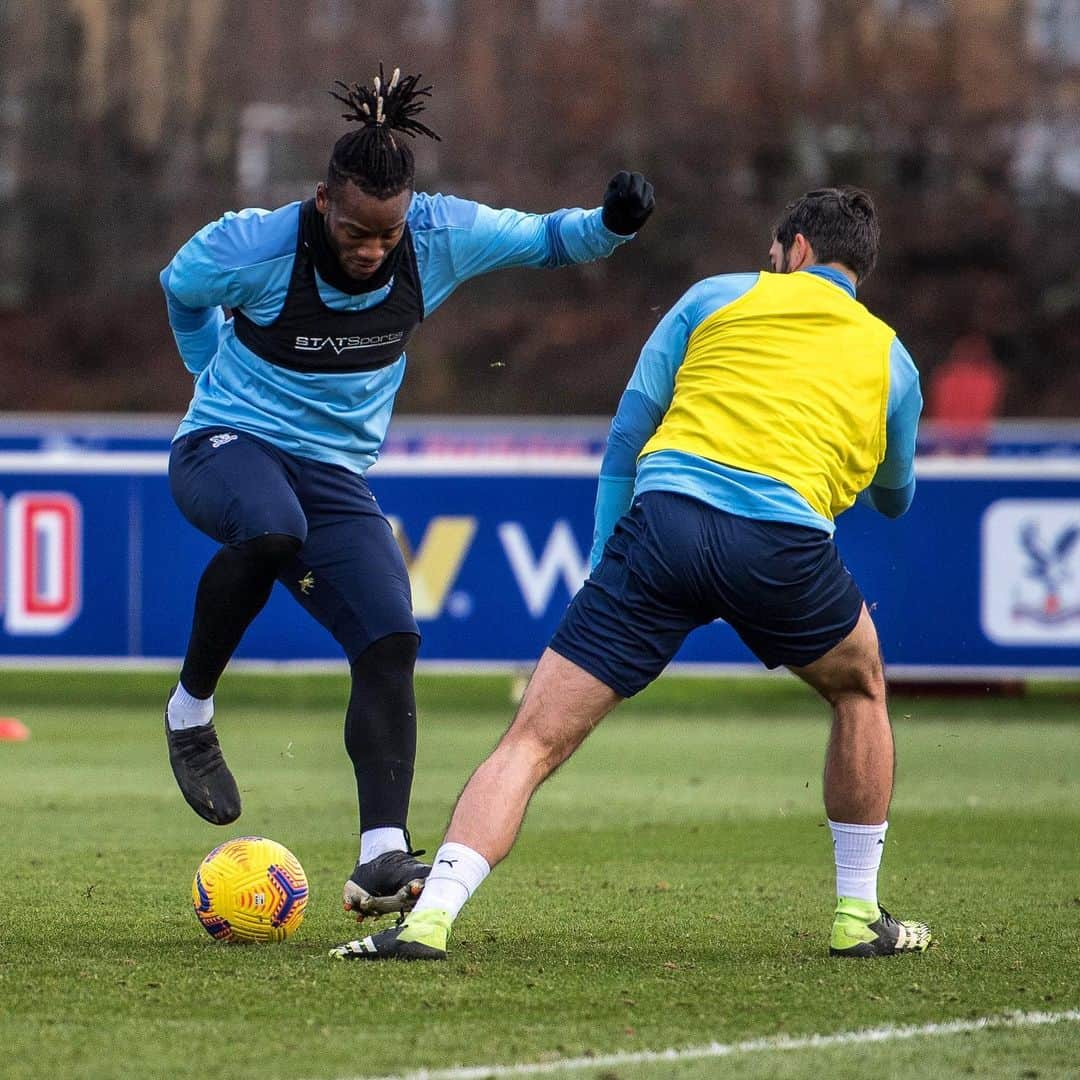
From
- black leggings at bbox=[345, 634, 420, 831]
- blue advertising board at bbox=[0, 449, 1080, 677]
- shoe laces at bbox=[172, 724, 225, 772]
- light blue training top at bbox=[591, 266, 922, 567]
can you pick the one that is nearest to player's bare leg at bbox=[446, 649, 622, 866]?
light blue training top at bbox=[591, 266, 922, 567]

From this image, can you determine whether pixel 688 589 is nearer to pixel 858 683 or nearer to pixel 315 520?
pixel 858 683

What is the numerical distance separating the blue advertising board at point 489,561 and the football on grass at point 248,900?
7.68 meters

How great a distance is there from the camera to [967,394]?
20812 millimetres

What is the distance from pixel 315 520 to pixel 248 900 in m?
1.16

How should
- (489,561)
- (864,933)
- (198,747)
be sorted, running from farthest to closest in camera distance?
1. (489,561)
2. (198,747)
3. (864,933)

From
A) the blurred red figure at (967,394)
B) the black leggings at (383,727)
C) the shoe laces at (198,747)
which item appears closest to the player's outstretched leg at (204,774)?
the shoe laces at (198,747)

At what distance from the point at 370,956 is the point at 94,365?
27.1m

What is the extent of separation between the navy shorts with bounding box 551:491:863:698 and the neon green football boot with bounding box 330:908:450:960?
76cm

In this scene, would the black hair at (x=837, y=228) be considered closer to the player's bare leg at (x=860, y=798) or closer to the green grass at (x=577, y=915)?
the player's bare leg at (x=860, y=798)

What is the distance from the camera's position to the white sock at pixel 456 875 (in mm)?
→ 5445

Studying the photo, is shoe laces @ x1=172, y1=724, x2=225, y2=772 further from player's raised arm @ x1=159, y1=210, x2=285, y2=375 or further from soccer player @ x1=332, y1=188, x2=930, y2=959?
player's raised arm @ x1=159, y1=210, x2=285, y2=375

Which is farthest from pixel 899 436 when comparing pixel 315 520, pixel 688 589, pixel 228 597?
pixel 228 597

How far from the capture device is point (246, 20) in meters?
31.5

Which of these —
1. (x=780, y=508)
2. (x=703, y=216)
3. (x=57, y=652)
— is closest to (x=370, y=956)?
(x=780, y=508)
